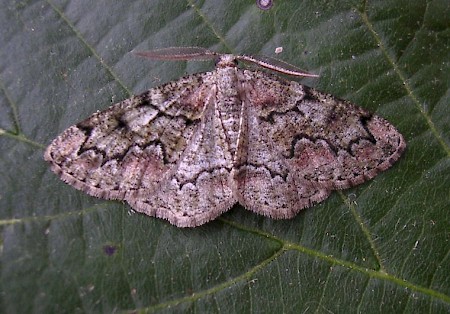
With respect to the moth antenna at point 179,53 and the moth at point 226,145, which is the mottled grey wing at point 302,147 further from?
the moth antenna at point 179,53

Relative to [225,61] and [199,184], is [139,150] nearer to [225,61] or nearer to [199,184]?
[199,184]

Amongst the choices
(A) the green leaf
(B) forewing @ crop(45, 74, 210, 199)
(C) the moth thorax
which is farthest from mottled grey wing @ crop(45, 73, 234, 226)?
(C) the moth thorax

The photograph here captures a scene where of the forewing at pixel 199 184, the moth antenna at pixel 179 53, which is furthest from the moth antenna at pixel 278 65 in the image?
the forewing at pixel 199 184

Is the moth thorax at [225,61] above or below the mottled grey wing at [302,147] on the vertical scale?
above

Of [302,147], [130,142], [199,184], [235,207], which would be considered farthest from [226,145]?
[130,142]

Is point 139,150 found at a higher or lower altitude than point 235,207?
higher

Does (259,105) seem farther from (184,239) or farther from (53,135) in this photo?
(53,135)

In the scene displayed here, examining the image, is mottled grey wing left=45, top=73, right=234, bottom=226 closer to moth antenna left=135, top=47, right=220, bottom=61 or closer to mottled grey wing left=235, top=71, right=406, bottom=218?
moth antenna left=135, top=47, right=220, bottom=61
